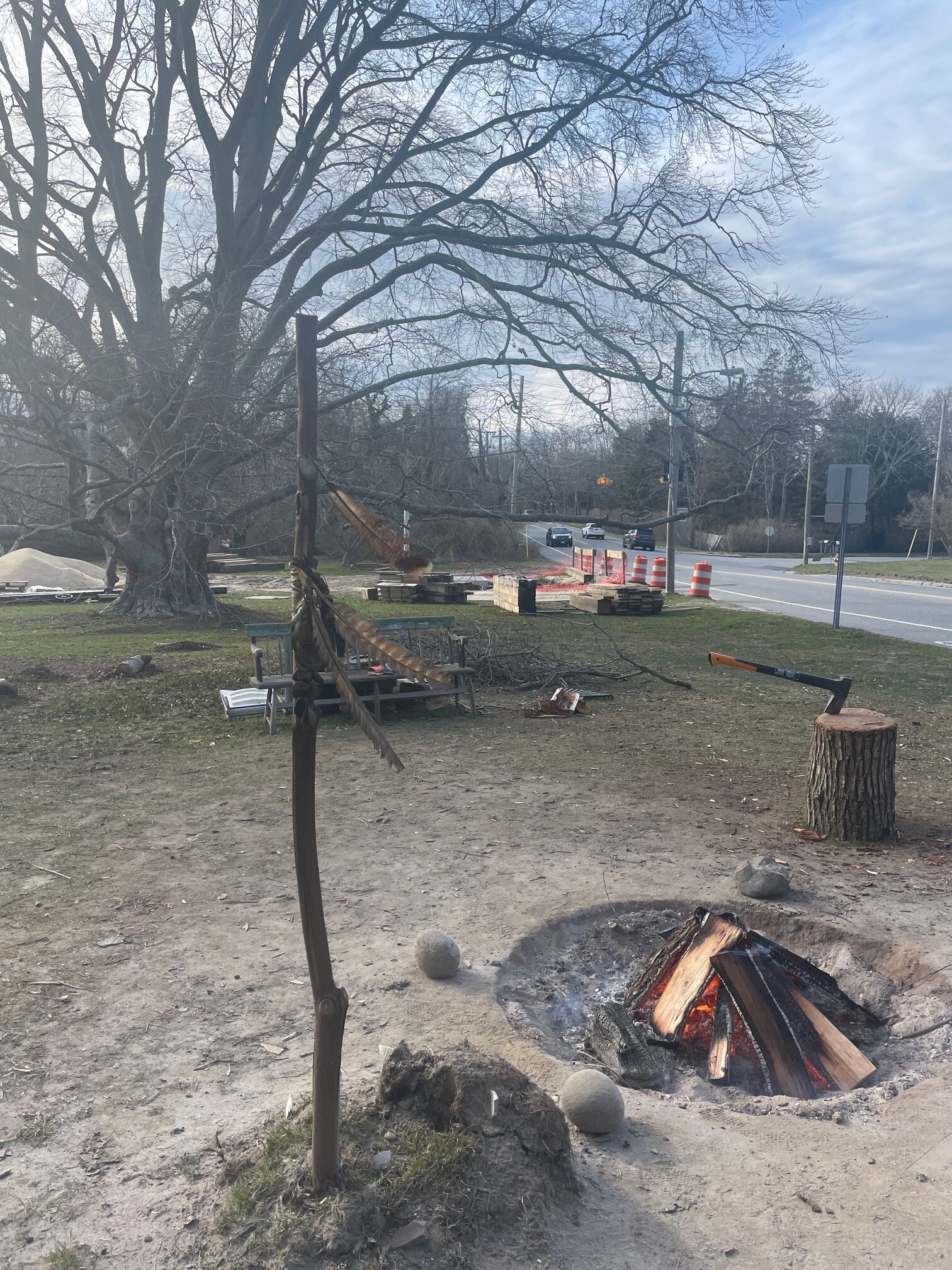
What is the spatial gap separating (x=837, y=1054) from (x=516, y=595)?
16.2 metres

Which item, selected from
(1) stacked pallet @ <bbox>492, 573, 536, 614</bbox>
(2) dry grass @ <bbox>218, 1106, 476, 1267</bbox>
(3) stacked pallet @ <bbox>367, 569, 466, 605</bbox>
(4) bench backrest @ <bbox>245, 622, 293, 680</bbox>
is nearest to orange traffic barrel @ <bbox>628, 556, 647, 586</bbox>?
(3) stacked pallet @ <bbox>367, 569, 466, 605</bbox>

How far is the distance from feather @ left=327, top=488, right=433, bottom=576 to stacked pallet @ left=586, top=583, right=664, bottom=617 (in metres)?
17.3

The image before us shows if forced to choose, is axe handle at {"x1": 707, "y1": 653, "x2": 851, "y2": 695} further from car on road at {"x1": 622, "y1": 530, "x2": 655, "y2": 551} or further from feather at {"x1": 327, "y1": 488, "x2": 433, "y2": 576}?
car on road at {"x1": 622, "y1": 530, "x2": 655, "y2": 551}

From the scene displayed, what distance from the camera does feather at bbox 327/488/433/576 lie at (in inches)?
76.9

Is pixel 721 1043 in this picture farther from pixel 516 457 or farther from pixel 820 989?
pixel 516 457

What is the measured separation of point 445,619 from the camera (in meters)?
9.65

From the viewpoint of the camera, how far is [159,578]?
61.8ft

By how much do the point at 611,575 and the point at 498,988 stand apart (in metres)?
Result: 24.3

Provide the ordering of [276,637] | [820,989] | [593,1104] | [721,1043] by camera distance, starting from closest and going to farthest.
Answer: [593,1104] → [721,1043] → [820,989] → [276,637]

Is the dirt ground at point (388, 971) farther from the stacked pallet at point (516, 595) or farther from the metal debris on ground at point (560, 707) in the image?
the stacked pallet at point (516, 595)

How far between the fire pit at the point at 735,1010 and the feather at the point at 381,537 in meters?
2.36

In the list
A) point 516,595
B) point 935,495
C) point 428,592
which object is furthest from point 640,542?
point 516,595

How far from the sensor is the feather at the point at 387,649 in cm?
188

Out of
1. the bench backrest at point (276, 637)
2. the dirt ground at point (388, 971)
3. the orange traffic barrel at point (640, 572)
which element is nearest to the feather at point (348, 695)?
the dirt ground at point (388, 971)
